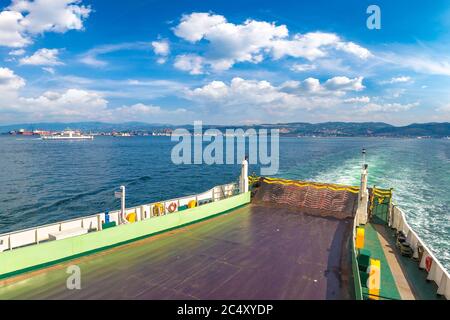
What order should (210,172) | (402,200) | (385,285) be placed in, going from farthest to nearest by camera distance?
1. (210,172)
2. (402,200)
3. (385,285)

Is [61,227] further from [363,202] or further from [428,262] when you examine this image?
[363,202]

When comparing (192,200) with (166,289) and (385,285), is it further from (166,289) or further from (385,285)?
(385,285)

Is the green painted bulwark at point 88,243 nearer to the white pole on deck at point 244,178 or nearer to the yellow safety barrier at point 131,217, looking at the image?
the yellow safety barrier at point 131,217

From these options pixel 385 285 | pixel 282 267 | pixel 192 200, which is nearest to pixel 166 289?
pixel 282 267

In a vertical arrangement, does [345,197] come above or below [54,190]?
above

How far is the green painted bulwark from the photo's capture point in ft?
34.7

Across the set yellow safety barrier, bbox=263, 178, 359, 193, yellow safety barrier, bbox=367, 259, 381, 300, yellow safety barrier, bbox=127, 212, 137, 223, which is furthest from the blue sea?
yellow safety barrier, bbox=127, 212, 137, 223

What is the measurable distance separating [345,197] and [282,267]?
11251 mm

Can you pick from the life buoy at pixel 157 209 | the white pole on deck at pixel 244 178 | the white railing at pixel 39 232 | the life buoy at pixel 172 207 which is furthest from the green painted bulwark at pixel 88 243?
the white pole on deck at pixel 244 178

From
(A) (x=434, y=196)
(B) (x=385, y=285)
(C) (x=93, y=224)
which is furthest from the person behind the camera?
(A) (x=434, y=196)

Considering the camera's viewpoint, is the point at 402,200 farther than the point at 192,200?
Yes

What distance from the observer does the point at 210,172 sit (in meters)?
67.9

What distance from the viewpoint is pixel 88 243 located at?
12734mm
